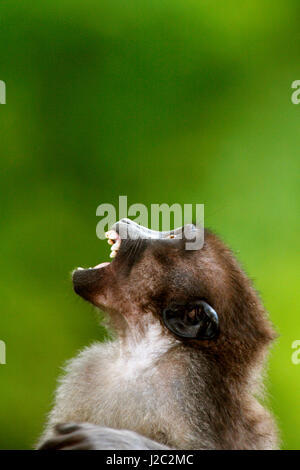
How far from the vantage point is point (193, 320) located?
3.91m

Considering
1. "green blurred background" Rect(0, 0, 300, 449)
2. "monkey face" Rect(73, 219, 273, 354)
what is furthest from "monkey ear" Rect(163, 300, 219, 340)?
"green blurred background" Rect(0, 0, 300, 449)

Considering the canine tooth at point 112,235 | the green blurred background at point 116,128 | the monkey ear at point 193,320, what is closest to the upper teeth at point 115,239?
the canine tooth at point 112,235

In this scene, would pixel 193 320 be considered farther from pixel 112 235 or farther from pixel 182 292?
pixel 112 235

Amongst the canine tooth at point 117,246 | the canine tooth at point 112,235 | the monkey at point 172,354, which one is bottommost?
the monkey at point 172,354

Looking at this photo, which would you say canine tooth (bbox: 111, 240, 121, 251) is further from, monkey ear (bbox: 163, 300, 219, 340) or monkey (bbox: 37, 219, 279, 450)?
monkey ear (bbox: 163, 300, 219, 340)

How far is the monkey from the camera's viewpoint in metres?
3.76

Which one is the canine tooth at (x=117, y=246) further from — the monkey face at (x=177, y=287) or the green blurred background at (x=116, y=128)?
the green blurred background at (x=116, y=128)

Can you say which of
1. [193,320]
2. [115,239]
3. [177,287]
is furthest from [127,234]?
[193,320]

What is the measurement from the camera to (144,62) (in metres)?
8.30

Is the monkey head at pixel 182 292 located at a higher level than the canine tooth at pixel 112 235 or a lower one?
lower

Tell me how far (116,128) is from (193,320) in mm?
4475

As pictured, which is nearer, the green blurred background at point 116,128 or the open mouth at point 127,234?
the open mouth at point 127,234

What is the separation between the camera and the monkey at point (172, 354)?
12.3 ft

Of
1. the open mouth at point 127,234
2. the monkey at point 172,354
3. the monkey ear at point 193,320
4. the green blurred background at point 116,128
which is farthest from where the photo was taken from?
the green blurred background at point 116,128
